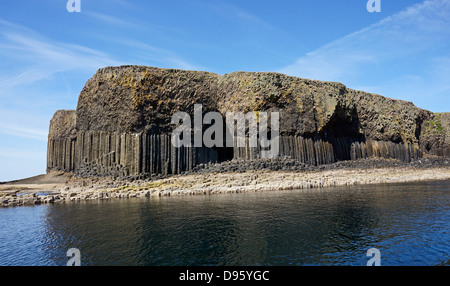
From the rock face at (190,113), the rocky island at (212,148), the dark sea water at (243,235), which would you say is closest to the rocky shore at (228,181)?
the rocky island at (212,148)

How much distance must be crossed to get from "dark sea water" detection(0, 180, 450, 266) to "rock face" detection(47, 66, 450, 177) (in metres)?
16.9

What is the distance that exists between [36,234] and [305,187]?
23762mm

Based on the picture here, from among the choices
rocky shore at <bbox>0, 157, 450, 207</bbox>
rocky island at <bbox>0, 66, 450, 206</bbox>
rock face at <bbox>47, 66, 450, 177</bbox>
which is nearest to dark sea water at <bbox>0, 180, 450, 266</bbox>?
rocky shore at <bbox>0, 157, 450, 207</bbox>

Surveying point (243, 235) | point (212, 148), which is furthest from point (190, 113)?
point (243, 235)

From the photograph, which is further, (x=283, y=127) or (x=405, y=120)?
(x=405, y=120)

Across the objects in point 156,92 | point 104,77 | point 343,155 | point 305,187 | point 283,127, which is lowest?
point 305,187

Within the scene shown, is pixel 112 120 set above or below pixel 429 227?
above

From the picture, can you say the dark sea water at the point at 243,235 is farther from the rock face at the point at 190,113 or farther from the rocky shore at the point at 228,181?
the rock face at the point at 190,113

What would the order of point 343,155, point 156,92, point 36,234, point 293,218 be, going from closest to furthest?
1. point 36,234
2. point 293,218
3. point 156,92
4. point 343,155

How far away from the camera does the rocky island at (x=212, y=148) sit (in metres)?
31.2

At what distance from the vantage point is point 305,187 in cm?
2869
